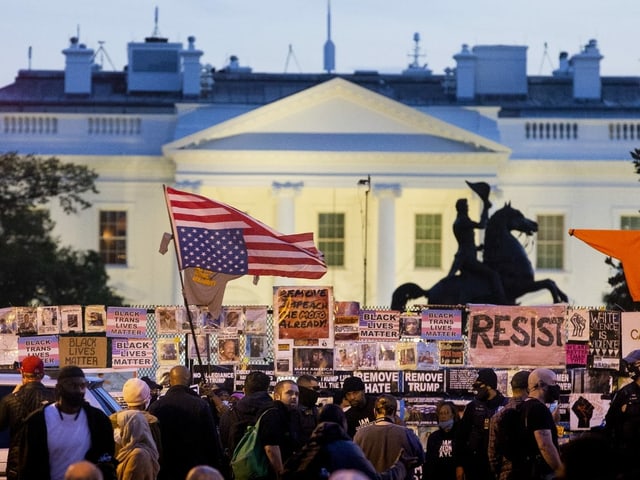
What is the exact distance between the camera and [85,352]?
56.6ft

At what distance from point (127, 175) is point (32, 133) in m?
2.99

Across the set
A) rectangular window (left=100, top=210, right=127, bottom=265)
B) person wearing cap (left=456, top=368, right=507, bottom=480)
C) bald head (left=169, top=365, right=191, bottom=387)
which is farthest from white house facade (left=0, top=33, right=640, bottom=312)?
bald head (left=169, top=365, right=191, bottom=387)

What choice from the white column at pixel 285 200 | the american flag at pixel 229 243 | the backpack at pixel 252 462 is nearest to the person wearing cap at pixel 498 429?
the backpack at pixel 252 462

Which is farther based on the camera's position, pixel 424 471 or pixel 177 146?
pixel 177 146

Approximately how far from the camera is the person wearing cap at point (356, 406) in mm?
14688

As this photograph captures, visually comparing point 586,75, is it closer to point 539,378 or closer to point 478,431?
point 478,431

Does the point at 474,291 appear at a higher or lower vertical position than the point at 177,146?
lower

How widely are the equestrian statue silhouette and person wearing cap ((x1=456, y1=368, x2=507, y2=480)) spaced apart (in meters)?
13.9

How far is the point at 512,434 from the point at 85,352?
16.6 feet

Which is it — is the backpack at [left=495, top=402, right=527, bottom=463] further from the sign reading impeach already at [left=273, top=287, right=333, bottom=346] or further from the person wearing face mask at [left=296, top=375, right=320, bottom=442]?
the sign reading impeach already at [left=273, top=287, right=333, bottom=346]

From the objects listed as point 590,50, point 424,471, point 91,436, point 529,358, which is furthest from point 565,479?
point 590,50

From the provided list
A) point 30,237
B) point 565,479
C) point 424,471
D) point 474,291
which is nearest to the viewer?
point 565,479

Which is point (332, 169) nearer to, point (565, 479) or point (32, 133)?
point (32, 133)

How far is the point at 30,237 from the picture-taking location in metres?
50.2
